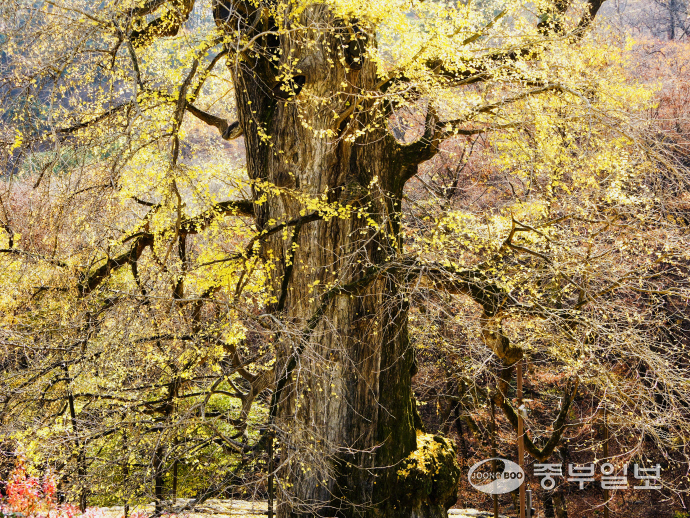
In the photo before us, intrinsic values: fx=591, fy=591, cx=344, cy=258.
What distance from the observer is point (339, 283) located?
5.52 metres

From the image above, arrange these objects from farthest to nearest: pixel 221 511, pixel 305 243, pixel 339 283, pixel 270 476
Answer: pixel 221 511 → pixel 305 243 → pixel 339 283 → pixel 270 476

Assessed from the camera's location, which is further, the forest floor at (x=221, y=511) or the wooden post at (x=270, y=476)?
the forest floor at (x=221, y=511)

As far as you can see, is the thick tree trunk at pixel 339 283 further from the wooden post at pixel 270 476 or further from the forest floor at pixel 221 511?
the forest floor at pixel 221 511

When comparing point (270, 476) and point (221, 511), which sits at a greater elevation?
point (270, 476)

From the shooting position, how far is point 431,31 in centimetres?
500

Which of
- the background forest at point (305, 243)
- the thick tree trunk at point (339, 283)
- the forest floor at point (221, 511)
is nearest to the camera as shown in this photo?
the background forest at point (305, 243)

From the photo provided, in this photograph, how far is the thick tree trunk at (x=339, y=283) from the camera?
18.6 ft

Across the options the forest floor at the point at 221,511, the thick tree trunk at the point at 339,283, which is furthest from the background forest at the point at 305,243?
the forest floor at the point at 221,511

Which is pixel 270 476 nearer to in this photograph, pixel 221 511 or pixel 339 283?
pixel 339 283

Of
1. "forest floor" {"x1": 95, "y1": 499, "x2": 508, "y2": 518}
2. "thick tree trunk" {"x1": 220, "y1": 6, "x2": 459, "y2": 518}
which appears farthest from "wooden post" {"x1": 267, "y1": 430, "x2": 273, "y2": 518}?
"forest floor" {"x1": 95, "y1": 499, "x2": 508, "y2": 518}

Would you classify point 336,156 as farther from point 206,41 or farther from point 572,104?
point 572,104

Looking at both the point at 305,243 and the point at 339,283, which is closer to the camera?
the point at 339,283

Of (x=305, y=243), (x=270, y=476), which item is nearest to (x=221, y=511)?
(x=270, y=476)

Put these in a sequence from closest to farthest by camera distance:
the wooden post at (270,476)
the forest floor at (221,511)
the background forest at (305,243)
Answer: the wooden post at (270,476) → the background forest at (305,243) → the forest floor at (221,511)
